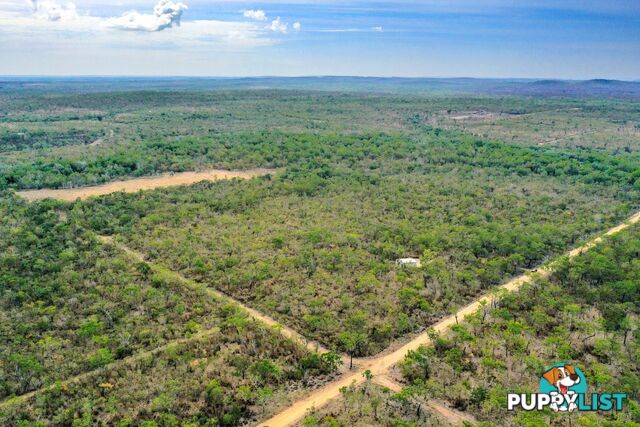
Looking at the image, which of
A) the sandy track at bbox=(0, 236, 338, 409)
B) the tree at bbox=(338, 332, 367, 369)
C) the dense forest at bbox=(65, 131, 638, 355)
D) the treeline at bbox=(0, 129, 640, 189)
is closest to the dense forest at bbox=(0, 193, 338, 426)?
the sandy track at bbox=(0, 236, 338, 409)

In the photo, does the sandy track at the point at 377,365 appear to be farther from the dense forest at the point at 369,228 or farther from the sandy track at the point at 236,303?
the sandy track at the point at 236,303

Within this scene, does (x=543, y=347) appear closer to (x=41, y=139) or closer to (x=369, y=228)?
(x=369, y=228)

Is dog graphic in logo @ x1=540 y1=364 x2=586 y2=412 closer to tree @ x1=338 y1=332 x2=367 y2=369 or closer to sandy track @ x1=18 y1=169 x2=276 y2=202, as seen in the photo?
tree @ x1=338 y1=332 x2=367 y2=369

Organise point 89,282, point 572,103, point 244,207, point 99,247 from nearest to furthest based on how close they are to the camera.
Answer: point 89,282 → point 99,247 → point 244,207 → point 572,103

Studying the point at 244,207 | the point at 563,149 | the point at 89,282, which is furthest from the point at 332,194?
the point at 563,149

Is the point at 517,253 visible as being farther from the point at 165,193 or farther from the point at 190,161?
the point at 190,161

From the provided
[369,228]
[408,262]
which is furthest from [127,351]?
[369,228]
